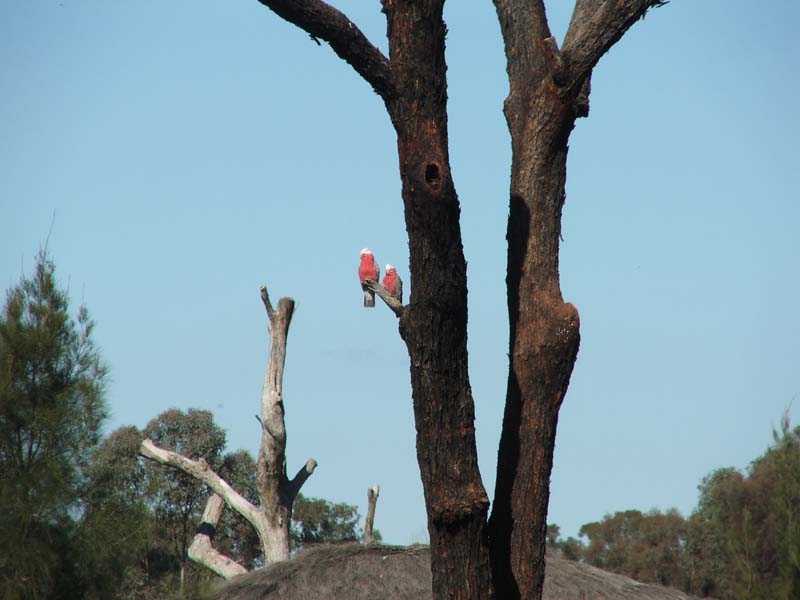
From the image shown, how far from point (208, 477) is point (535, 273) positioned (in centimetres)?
1106

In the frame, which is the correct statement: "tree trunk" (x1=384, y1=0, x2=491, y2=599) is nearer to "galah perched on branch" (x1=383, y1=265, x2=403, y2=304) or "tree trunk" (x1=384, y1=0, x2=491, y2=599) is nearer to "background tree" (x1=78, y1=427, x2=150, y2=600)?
"background tree" (x1=78, y1=427, x2=150, y2=600)

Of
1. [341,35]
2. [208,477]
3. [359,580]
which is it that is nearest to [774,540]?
[359,580]

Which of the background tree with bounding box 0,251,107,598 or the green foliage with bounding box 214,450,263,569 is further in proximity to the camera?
the green foliage with bounding box 214,450,263,569

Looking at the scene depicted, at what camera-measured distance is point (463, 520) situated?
5406mm

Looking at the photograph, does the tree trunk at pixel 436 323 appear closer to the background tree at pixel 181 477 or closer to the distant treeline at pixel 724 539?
the distant treeline at pixel 724 539

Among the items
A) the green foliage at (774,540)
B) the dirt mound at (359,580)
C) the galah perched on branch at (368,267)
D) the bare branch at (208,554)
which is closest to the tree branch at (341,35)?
the green foliage at (774,540)

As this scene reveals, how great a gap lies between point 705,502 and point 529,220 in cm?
2312

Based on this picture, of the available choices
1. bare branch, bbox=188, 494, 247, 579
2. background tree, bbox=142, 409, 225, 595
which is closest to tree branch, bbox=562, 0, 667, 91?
bare branch, bbox=188, 494, 247, 579

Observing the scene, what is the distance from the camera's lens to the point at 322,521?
28047 mm

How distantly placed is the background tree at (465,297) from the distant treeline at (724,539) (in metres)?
3.24

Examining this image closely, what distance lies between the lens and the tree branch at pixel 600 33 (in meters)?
6.05

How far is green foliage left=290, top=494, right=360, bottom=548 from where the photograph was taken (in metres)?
27.8

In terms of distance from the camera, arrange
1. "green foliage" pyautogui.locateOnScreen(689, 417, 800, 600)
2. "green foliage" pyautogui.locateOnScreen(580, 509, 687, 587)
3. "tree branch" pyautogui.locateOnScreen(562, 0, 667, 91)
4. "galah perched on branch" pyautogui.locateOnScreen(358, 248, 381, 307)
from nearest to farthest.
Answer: "tree branch" pyautogui.locateOnScreen(562, 0, 667, 91) < "green foliage" pyautogui.locateOnScreen(689, 417, 800, 600) < "galah perched on branch" pyautogui.locateOnScreen(358, 248, 381, 307) < "green foliage" pyautogui.locateOnScreen(580, 509, 687, 587)

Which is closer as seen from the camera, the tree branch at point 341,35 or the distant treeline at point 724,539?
the tree branch at point 341,35
